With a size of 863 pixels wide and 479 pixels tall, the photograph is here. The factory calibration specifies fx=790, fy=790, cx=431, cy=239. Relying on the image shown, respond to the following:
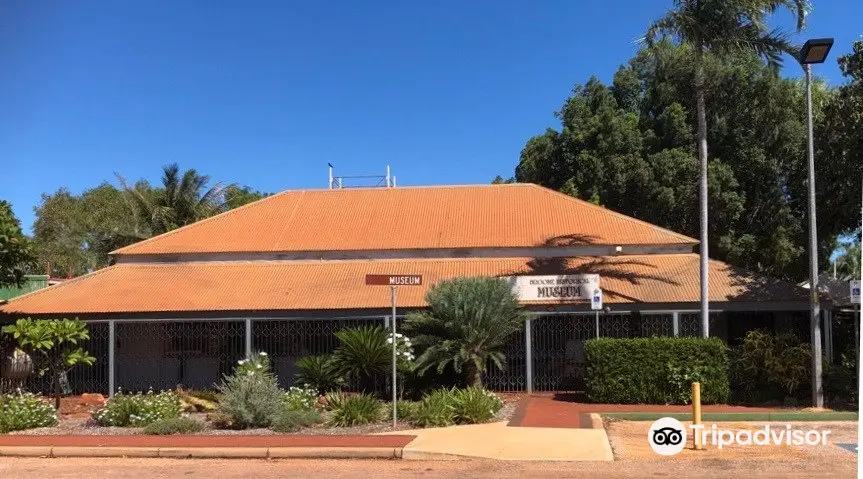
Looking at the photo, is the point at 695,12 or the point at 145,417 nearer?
the point at 145,417

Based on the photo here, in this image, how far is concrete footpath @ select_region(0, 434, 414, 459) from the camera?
36.7ft

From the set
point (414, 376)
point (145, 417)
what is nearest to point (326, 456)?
point (145, 417)

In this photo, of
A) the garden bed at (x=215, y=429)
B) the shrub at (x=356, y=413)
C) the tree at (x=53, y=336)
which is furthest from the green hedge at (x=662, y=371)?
the tree at (x=53, y=336)

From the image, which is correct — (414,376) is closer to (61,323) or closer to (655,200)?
(61,323)

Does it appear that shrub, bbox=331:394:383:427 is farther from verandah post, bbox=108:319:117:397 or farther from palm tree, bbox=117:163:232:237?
palm tree, bbox=117:163:232:237

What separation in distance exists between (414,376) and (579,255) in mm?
8768

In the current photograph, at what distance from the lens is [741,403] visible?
671 inches

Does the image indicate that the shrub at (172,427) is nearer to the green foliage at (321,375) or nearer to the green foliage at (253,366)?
the green foliage at (253,366)

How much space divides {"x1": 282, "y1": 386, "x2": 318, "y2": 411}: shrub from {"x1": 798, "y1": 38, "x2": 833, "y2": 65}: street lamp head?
11648 mm

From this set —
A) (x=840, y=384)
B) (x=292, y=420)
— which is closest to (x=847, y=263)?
(x=840, y=384)

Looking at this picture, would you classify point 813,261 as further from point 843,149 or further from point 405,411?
point 405,411

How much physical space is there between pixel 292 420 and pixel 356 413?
1148mm

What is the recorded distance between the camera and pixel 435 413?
1370 cm

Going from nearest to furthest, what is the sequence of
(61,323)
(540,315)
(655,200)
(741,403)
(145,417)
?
(145,417)
(61,323)
(741,403)
(540,315)
(655,200)
